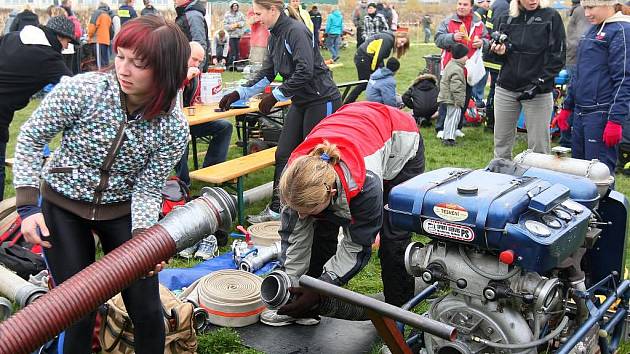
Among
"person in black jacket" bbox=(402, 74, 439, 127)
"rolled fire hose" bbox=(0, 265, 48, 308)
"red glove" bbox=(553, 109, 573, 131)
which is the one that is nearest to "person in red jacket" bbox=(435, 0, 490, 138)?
"person in black jacket" bbox=(402, 74, 439, 127)

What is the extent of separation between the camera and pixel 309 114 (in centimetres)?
550

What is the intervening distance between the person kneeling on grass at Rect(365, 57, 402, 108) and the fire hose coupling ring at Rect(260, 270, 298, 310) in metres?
5.49

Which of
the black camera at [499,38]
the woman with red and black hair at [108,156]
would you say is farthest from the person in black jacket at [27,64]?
the black camera at [499,38]

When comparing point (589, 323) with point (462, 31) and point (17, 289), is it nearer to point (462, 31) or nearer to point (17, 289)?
point (17, 289)

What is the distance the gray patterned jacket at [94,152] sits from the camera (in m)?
2.41

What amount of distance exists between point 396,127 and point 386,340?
1616 mm

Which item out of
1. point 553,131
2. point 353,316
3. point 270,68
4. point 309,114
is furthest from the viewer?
point 553,131

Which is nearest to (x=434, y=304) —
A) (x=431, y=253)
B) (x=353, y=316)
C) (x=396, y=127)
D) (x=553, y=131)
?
(x=431, y=253)

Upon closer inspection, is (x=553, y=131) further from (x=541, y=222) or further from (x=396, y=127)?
(x=541, y=222)

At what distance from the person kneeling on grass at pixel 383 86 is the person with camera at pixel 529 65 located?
2233mm

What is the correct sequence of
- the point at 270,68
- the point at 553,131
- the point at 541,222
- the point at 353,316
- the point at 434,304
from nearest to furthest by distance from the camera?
the point at 541,222 → the point at 434,304 → the point at 353,316 → the point at 270,68 → the point at 553,131

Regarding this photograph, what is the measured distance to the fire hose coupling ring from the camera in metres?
3.06

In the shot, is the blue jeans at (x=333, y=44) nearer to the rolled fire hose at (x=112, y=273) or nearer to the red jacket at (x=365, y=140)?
the red jacket at (x=365, y=140)

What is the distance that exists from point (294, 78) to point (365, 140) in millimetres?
2046
